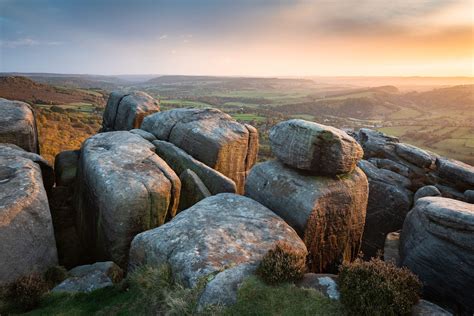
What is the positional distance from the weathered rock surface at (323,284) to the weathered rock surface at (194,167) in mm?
8948

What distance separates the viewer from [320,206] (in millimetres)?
13383

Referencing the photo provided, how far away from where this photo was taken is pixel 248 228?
1216 centimetres

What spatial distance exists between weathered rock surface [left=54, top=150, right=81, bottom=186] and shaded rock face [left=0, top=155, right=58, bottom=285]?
5.27 metres

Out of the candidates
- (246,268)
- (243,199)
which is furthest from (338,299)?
(243,199)

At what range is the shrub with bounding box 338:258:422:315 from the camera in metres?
7.11

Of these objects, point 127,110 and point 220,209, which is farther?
point 127,110

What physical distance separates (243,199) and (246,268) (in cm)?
548

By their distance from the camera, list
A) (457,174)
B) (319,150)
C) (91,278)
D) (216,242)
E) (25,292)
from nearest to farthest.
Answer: (25,292), (216,242), (91,278), (319,150), (457,174)

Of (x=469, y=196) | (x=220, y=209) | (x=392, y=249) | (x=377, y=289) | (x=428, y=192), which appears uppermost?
(x=377, y=289)

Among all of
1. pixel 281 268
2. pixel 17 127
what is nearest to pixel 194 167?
pixel 281 268

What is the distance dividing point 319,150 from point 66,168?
16618mm

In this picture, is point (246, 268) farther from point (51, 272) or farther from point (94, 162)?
point (94, 162)

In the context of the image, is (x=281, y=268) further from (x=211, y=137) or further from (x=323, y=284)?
(x=211, y=137)

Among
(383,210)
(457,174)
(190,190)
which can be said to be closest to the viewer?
(190,190)
